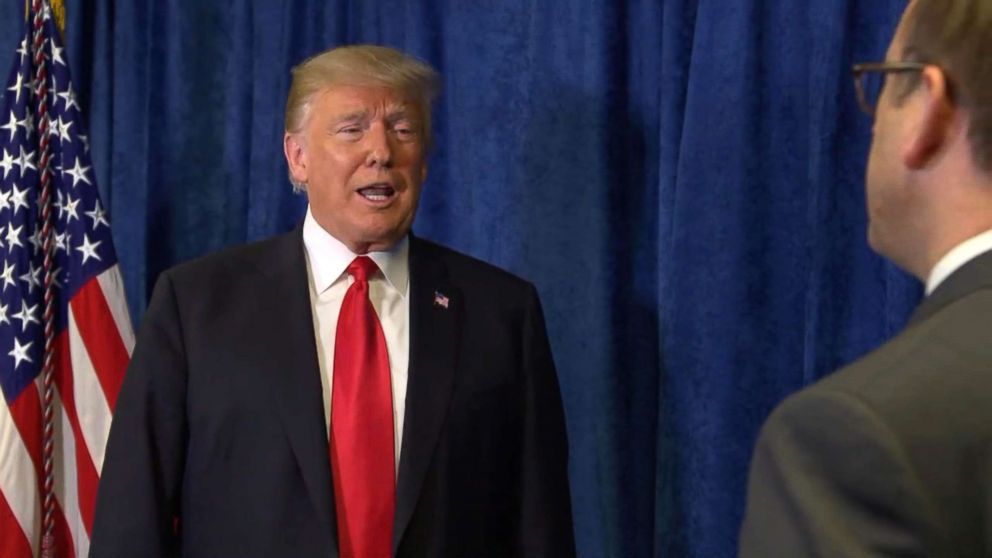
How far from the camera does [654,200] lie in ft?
7.73

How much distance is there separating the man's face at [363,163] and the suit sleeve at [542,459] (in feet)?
1.02

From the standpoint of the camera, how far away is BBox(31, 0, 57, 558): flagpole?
2.44 metres

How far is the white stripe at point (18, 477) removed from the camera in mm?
2389

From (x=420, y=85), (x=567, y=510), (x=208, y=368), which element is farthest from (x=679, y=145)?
(x=208, y=368)

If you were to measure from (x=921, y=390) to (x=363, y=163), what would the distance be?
1376 millimetres

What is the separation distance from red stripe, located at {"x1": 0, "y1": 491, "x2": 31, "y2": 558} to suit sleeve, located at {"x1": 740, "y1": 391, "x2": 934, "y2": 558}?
77.6 inches

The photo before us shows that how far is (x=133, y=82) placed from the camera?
9.66 feet

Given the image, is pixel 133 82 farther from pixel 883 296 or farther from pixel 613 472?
pixel 883 296

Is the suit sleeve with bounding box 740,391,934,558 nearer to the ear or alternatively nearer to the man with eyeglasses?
the man with eyeglasses

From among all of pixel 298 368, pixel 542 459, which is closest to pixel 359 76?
pixel 298 368

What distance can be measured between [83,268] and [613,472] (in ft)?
4.01

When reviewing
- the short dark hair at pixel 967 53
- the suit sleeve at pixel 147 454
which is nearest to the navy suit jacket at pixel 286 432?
the suit sleeve at pixel 147 454

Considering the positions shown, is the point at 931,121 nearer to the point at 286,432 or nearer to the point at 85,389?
the point at 286,432

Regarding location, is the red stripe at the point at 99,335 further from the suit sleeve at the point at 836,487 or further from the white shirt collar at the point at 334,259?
the suit sleeve at the point at 836,487
